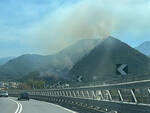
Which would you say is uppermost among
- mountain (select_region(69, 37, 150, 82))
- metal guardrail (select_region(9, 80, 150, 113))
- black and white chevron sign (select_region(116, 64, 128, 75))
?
mountain (select_region(69, 37, 150, 82))

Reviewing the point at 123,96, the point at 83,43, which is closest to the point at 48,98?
the point at 123,96

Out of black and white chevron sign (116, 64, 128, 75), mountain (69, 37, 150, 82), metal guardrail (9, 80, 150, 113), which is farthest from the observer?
Result: mountain (69, 37, 150, 82)

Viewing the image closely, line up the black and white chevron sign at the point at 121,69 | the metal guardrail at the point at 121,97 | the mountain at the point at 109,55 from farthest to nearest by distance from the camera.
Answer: the mountain at the point at 109,55, the black and white chevron sign at the point at 121,69, the metal guardrail at the point at 121,97

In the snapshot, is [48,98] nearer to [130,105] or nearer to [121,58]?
[130,105]

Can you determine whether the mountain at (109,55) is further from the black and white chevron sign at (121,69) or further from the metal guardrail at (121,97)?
the black and white chevron sign at (121,69)

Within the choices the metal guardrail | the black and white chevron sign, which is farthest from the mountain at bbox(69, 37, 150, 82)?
the black and white chevron sign

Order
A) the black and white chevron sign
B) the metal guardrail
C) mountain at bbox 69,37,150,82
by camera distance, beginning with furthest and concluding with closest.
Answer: mountain at bbox 69,37,150,82, the black and white chevron sign, the metal guardrail

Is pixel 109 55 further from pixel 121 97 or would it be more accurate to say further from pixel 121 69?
pixel 121 97

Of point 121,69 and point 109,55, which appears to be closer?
point 121,69

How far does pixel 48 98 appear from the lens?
47.0 meters

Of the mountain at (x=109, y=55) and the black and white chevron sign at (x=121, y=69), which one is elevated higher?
the mountain at (x=109, y=55)

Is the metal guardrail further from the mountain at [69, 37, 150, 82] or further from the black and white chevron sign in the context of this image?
the mountain at [69, 37, 150, 82]

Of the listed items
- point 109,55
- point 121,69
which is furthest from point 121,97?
point 109,55

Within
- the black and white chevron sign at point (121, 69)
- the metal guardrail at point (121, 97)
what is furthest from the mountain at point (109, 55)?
the black and white chevron sign at point (121, 69)
